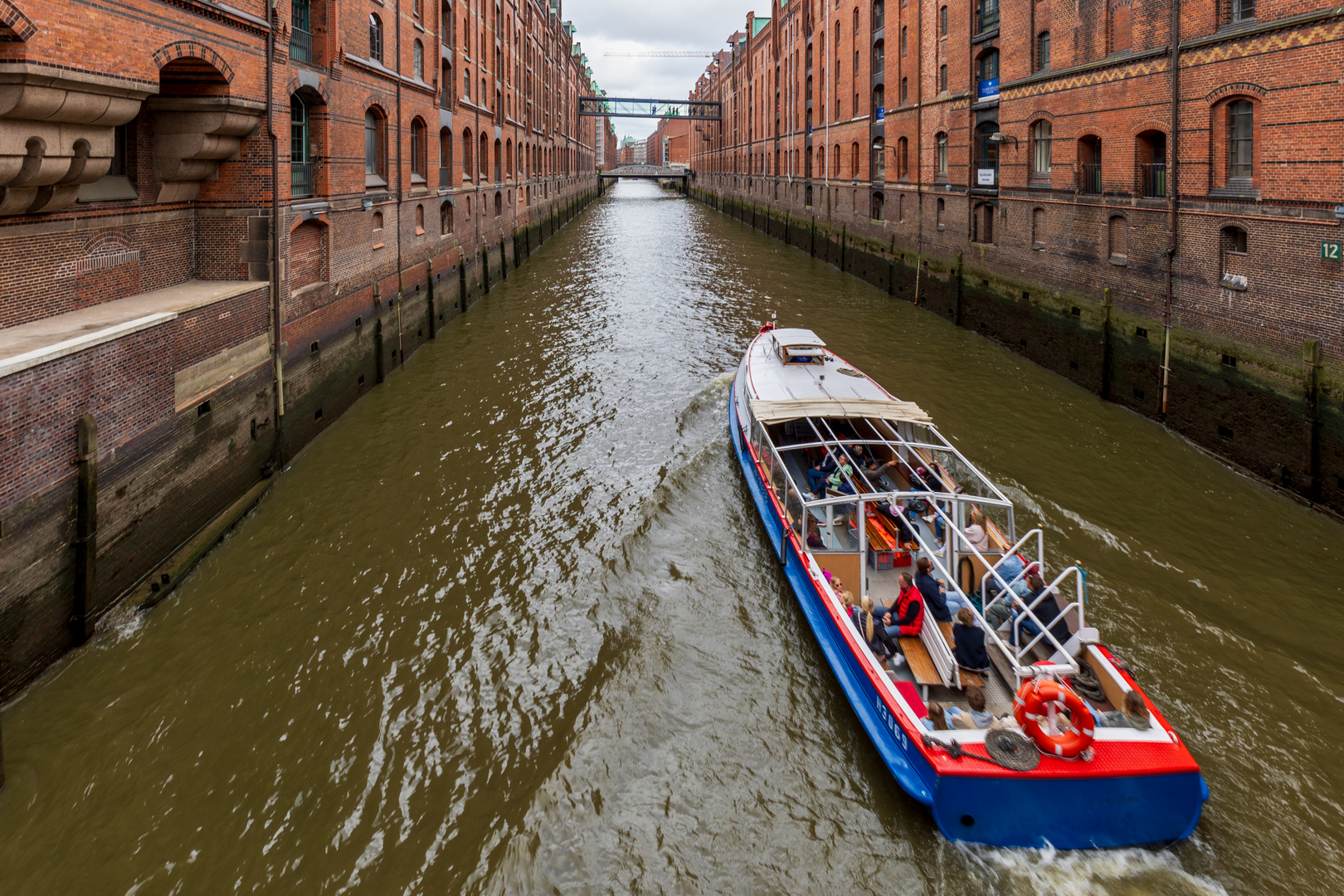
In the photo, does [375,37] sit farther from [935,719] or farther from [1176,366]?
[935,719]

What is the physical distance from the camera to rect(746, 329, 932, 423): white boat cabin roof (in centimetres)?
1183

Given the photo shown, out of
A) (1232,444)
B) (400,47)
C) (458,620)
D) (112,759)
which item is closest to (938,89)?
(400,47)

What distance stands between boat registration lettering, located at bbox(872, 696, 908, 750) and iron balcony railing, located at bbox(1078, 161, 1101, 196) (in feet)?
52.6

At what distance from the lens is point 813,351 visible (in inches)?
→ 574

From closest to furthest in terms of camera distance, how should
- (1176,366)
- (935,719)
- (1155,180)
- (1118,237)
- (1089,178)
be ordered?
(935,719)
(1176,366)
(1155,180)
(1118,237)
(1089,178)

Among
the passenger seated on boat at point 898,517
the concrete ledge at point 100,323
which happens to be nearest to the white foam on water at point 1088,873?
the passenger seated on boat at point 898,517

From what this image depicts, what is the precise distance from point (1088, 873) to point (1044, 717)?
3.58 ft

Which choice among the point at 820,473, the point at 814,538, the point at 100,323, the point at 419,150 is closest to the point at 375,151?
the point at 419,150

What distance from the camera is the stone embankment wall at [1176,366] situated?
11.5 m

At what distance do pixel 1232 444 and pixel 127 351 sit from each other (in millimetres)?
15648

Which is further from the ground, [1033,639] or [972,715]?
[1033,639]

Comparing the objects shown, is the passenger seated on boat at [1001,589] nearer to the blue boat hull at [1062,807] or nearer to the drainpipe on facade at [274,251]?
the blue boat hull at [1062,807]

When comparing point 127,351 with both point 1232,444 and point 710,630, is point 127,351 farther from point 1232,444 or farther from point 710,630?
point 1232,444

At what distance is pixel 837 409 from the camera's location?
1199 centimetres
